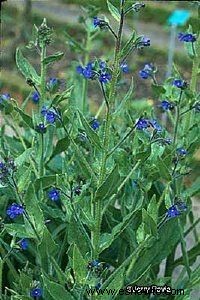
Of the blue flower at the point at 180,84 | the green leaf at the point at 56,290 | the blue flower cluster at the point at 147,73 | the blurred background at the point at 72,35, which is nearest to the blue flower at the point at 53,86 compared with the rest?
the blue flower cluster at the point at 147,73

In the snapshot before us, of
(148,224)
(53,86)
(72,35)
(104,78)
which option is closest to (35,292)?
(148,224)

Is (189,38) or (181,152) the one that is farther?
(189,38)

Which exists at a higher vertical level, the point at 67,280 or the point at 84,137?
the point at 84,137

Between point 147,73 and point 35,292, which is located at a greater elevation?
point 147,73

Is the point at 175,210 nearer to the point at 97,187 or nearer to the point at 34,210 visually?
the point at 97,187

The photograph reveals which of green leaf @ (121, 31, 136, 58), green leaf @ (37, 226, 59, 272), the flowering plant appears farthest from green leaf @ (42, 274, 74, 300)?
green leaf @ (121, 31, 136, 58)

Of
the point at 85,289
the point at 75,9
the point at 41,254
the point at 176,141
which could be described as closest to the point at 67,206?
the point at 41,254

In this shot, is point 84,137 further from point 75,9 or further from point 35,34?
point 75,9

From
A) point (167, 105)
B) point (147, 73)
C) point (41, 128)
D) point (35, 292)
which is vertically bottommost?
point (35, 292)
